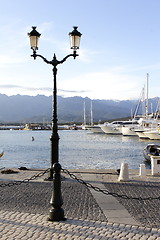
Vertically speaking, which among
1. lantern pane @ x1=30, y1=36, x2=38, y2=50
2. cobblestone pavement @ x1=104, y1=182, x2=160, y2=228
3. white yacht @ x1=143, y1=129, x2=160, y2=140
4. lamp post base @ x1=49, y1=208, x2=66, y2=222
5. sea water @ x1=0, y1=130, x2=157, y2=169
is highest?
lantern pane @ x1=30, y1=36, x2=38, y2=50

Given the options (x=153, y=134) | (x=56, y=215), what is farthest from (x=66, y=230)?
(x=153, y=134)

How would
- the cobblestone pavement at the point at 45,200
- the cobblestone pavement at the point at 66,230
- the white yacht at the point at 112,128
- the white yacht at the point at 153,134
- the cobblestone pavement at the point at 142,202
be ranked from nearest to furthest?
the cobblestone pavement at the point at 66,230 < the cobblestone pavement at the point at 142,202 < the cobblestone pavement at the point at 45,200 < the white yacht at the point at 153,134 < the white yacht at the point at 112,128

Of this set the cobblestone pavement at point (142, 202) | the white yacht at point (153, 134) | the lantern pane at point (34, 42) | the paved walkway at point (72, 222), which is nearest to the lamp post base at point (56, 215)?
the paved walkway at point (72, 222)

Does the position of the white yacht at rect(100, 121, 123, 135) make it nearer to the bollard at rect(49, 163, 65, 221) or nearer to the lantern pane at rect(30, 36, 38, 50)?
the lantern pane at rect(30, 36, 38, 50)

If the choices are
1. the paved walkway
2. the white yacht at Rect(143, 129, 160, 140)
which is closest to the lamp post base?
the paved walkway

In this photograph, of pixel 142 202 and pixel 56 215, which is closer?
pixel 56 215

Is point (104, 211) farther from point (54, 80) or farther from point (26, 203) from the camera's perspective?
point (54, 80)

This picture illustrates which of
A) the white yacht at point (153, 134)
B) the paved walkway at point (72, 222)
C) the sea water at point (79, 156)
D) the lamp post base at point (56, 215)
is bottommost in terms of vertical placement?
the sea water at point (79, 156)

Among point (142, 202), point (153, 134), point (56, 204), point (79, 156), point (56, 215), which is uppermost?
point (56, 204)

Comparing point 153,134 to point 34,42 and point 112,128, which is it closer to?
point 112,128

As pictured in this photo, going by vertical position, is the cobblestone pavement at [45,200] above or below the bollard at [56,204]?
below

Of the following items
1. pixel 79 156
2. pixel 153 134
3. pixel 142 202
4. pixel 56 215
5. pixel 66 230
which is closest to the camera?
pixel 66 230

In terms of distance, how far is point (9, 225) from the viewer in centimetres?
718

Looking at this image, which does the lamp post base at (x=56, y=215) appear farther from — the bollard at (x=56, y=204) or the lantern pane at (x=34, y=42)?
the lantern pane at (x=34, y=42)
